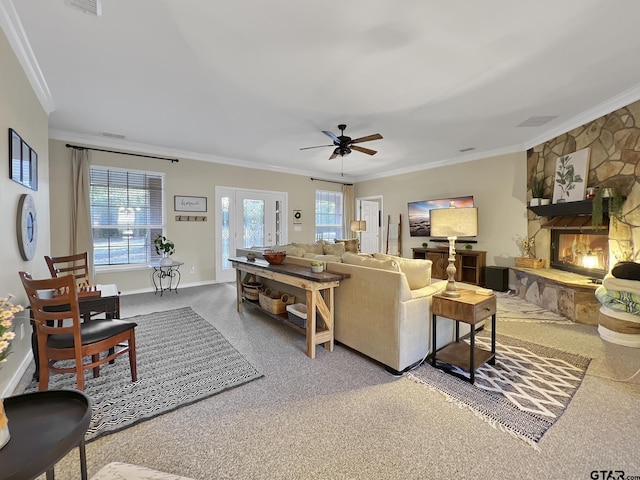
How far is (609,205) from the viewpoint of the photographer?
3514 mm

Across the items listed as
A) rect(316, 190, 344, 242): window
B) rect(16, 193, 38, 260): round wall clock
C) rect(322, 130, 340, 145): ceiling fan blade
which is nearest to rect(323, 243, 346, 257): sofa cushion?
rect(322, 130, 340, 145): ceiling fan blade

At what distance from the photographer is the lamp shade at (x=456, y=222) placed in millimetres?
2482

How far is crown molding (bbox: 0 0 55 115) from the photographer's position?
2006mm

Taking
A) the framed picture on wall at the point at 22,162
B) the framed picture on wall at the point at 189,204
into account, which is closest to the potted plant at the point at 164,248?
the framed picture on wall at the point at 189,204

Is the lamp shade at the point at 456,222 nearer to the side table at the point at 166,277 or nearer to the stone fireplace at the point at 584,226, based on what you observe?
the stone fireplace at the point at 584,226

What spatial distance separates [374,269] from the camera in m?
2.58

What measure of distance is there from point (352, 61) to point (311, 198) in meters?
5.00

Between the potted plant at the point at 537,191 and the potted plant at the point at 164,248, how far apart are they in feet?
20.6

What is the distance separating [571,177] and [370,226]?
4501 millimetres

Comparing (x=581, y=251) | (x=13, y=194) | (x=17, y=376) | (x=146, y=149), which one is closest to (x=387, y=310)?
(x=17, y=376)

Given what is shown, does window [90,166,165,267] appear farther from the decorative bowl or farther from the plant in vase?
the plant in vase

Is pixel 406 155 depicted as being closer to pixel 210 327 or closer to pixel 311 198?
pixel 311 198

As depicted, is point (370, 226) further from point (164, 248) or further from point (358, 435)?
point (358, 435)

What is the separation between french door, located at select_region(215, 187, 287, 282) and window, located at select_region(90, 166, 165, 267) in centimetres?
115
